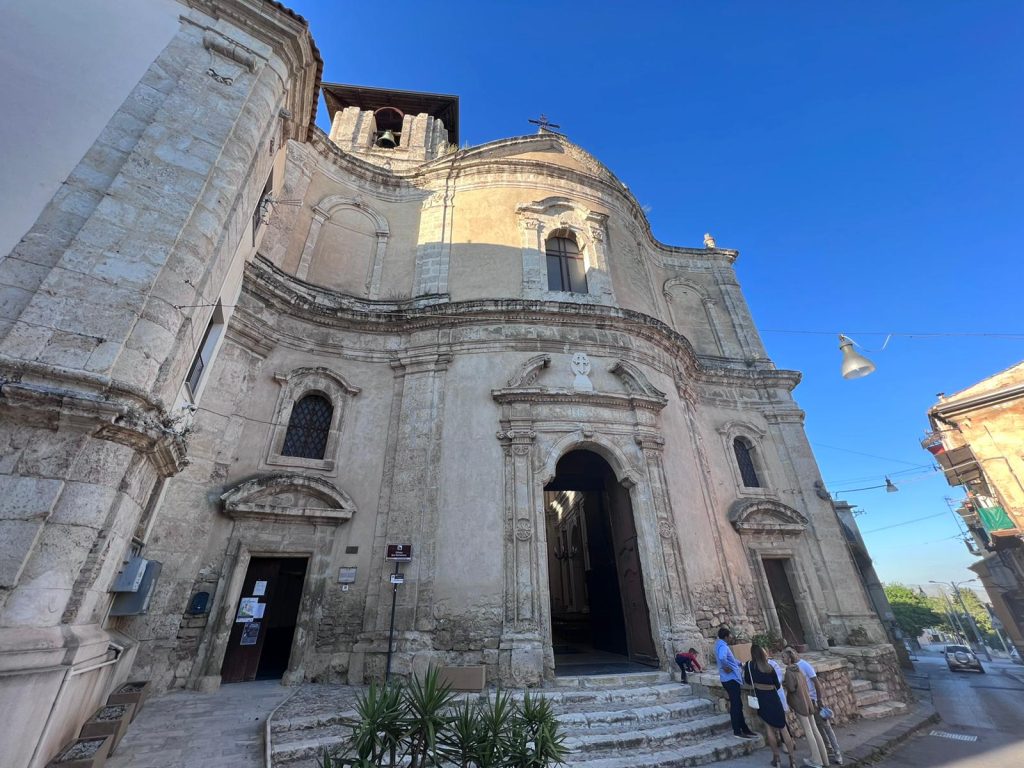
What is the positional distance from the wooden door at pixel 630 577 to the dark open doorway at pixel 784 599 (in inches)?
199

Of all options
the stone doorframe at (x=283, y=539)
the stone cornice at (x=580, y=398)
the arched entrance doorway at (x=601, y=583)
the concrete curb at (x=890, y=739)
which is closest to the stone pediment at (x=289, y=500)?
the stone doorframe at (x=283, y=539)

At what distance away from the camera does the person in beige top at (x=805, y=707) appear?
6.18 metres

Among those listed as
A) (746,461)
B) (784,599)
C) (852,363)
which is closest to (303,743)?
(852,363)

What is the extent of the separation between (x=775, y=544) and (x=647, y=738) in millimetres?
9330

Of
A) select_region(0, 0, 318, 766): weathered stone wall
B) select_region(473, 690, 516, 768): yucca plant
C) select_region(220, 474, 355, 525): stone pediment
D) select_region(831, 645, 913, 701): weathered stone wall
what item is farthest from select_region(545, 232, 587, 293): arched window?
select_region(831, 645, 913, 701): weathered stone wall

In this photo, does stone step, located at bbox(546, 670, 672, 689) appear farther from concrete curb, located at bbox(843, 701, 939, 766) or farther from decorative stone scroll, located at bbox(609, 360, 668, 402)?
decorative stone scroll, located at bbox(609, 360, 668, 402)

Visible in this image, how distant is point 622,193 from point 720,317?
6556mm

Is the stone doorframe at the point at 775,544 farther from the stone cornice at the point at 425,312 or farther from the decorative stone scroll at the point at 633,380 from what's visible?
the stone cornice at the point at 425,312

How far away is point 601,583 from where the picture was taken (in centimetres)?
1271

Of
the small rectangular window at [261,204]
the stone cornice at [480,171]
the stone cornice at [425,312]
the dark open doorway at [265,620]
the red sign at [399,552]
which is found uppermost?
the stone cornice at [480,171]

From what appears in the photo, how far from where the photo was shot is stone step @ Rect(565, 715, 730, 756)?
601 centimetres

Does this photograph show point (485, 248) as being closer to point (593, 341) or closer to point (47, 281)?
point (593, 341)

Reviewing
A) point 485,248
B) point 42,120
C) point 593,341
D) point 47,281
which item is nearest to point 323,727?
point 47,281

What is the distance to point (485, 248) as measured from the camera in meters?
13.7
